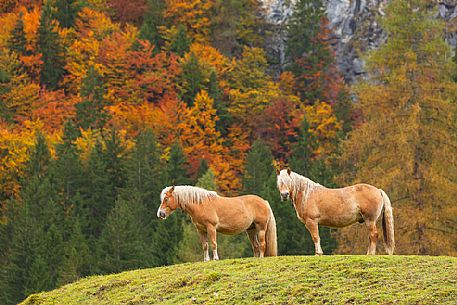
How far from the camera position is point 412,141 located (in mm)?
40594

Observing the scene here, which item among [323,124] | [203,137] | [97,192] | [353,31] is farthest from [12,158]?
[353,31]

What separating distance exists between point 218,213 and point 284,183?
1.66m

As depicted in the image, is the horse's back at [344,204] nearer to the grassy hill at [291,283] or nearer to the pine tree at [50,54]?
the grassy hill at [291,283]

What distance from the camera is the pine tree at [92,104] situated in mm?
78062

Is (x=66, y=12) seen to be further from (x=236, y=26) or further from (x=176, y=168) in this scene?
(x=176, y=168)

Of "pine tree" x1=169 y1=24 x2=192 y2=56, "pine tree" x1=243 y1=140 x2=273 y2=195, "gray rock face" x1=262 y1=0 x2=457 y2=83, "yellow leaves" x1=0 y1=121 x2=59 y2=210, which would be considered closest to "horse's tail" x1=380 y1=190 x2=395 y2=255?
"pine tree" x1=243 y1=140 x2=273 y2=195

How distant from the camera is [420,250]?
37.8 meters

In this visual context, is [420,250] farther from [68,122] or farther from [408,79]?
[68,122]

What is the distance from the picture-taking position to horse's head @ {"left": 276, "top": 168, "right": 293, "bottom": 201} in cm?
2194

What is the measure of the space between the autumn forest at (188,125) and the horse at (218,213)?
51.3 ft

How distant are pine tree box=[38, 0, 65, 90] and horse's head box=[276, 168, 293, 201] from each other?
67.9 m

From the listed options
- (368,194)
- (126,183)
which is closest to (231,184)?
(126,183)

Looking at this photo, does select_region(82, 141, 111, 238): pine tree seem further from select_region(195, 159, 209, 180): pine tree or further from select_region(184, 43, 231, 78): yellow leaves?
select_region(184, 43, 231, 78): yellow leaves

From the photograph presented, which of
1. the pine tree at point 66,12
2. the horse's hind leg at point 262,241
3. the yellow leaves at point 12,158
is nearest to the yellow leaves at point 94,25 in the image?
the pine tree at point 66,12
